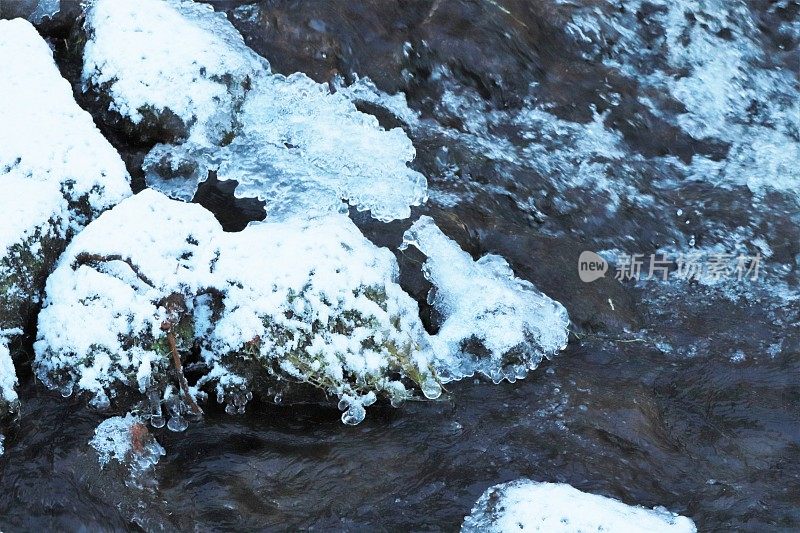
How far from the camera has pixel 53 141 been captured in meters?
4.34

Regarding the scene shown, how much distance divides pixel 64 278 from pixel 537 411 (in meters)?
2.27

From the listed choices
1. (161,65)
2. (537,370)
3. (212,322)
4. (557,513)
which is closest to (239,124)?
(161,65)

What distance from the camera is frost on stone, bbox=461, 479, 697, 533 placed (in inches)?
137

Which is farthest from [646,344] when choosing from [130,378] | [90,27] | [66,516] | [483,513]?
[90,27]

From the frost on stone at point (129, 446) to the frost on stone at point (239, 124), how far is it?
1.43m

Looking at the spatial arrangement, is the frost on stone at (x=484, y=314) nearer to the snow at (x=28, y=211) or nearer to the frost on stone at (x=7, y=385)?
the snow at (x=28, y=211)

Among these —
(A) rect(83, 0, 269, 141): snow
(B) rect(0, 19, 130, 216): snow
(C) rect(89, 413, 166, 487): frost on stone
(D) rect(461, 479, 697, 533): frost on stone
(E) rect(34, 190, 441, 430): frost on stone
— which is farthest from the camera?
(A) rect(83, 0, 269, 141): snow

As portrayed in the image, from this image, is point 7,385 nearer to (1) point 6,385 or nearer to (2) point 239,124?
(1) point 6,385

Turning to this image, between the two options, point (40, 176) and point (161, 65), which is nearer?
point (40, 176)

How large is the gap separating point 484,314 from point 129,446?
1.80 meters

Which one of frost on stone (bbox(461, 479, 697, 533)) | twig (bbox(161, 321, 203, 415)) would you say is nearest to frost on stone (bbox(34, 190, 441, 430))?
twig (bbox(161, 321, 203, 415))

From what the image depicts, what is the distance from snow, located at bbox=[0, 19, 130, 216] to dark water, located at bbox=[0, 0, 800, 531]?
0.47 meters

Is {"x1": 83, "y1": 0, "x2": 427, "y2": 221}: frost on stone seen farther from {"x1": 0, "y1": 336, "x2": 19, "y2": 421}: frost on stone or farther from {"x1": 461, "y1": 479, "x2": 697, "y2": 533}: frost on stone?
{"x1": 461, "y1": 479, "x2": 697, "y2": 533}: frost on stone

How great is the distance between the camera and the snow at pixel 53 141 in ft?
13.9
